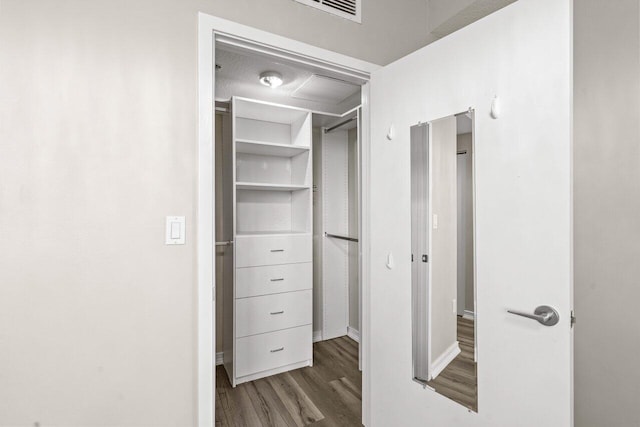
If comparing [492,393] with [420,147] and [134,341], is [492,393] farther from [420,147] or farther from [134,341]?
[134,341]

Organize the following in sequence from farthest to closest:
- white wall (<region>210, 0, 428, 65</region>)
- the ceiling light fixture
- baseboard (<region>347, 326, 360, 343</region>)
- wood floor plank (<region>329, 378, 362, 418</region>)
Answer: baseboard (<region>347, 326, 360, 343</region>)
the ceiling light fixture
wood floor plank (<region>329, 378, 362, 418</region>)
white wall (<region>210, 0, 428, 65</region>)

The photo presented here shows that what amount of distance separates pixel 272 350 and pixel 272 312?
1.01 feet

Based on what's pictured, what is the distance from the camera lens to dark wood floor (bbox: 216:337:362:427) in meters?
1.97

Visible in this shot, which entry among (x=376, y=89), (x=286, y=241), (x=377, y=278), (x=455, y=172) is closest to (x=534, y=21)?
(x=455, y=172)

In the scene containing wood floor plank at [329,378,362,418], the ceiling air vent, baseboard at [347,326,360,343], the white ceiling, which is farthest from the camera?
baseboard at [347,326,360,343]

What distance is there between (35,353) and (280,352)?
1.77m

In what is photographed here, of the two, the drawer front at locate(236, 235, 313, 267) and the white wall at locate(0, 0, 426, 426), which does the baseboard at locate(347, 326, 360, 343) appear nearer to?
the drawer front at locate(236, 235, 313, 267)

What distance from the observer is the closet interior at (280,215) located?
242 cm

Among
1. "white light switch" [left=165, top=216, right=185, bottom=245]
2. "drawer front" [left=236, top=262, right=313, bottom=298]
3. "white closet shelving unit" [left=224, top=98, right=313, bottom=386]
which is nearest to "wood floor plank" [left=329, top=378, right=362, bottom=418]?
"white closet shelving unit" [left=224, top=98, right=313, bottom=386]

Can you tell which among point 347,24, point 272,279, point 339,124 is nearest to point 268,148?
point 339,124

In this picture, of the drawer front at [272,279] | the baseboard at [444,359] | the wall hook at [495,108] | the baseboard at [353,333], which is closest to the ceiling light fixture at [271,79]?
the drawer front at [272,279]

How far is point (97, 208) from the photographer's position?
3.76 ft

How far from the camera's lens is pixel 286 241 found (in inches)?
101

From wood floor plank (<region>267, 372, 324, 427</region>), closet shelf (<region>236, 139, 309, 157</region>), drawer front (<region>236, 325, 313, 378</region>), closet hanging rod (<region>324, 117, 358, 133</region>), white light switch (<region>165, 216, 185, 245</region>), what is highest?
closet hanging rod (<region>324, 117, 358, 133</region>)
